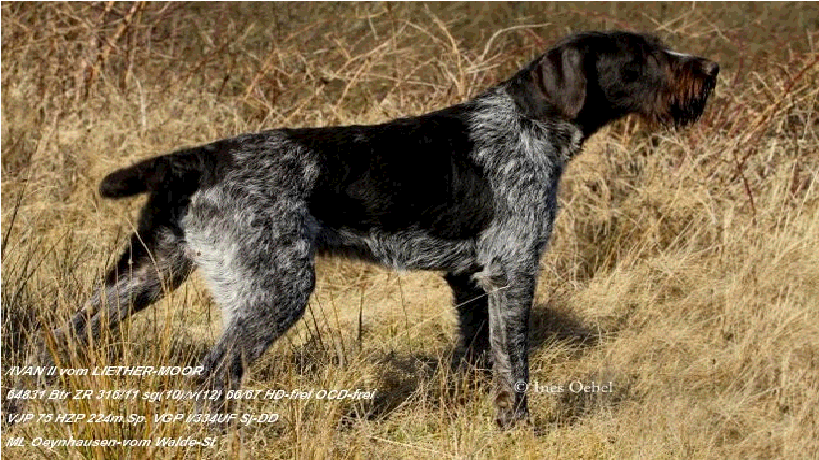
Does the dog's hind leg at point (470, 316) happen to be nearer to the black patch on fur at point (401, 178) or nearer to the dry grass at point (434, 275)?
the dry grass at point (434, 275)

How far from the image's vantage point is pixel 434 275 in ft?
22.0

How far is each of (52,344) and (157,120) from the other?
4.05 metres

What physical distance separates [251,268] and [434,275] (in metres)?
2.24

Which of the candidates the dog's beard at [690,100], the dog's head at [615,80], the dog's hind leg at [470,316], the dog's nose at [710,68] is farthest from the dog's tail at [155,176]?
the dog's nose at [710,68]

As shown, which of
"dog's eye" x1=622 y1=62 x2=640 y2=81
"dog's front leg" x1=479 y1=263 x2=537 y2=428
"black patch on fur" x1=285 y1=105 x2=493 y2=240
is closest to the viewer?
"black patch on fur" x1=285 y1=105 x2=493 y2=240

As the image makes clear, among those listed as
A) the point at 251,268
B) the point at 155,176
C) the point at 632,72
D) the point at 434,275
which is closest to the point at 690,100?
the point at 632,72

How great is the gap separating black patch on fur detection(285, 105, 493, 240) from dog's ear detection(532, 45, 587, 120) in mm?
423

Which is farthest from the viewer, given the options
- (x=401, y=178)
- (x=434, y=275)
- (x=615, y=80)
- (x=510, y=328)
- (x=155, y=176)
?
(x=434, y=275)

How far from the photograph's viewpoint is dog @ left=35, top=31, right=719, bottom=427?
182 inches

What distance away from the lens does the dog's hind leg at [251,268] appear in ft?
15.1

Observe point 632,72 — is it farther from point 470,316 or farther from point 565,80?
point 470,316

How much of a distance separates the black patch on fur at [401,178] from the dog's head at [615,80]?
0.40 meters

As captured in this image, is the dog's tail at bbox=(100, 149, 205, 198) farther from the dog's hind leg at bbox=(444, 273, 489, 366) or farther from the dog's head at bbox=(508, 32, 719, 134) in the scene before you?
the dog's head at bbox=(508, 32, 719, 134)

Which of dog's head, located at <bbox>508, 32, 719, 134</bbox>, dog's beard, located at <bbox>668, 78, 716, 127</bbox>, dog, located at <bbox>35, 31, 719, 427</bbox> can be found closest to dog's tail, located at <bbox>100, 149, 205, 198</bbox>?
dog, located at <bbox>35, 31, 719, 427</bbox>
